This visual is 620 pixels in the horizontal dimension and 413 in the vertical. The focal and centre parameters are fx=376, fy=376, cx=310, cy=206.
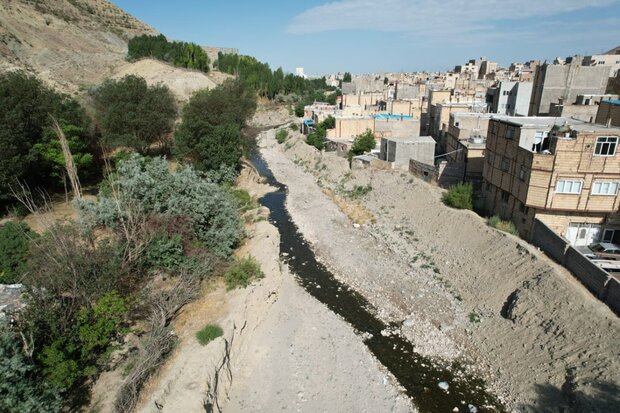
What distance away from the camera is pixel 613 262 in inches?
673

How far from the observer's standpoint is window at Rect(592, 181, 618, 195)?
18513mm

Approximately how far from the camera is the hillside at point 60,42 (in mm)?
56875

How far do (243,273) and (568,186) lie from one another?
54.8 feet

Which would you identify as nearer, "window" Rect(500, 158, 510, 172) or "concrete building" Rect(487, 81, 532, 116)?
"window" Rect(500, 158, 510, 172)

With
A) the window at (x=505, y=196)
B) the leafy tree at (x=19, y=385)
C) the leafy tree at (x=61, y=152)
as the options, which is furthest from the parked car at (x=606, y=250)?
the leafy tree at (x=61, y=152)

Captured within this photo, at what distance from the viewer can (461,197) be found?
25672mm

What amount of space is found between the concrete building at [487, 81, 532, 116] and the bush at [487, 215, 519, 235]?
25.2m

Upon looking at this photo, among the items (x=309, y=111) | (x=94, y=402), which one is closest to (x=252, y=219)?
(x=94, y=402)

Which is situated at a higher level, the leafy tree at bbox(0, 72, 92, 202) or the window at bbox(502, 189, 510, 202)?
the leafy tree at bbox(0, 72, 92, 202)

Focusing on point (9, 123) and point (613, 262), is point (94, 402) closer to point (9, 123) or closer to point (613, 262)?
point (9, 123)

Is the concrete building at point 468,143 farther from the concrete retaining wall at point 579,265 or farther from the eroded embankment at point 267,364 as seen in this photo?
the eroded embankment at point 267,364

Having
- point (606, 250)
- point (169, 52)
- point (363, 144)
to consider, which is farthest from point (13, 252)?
point (169, 52)

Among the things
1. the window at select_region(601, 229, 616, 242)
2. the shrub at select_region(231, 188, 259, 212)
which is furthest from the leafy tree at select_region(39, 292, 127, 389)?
the window at select_region(601, 229, 616, 242)

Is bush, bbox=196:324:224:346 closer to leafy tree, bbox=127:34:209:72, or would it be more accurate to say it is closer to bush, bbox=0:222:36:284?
bush, bbox=0:222:36:284
